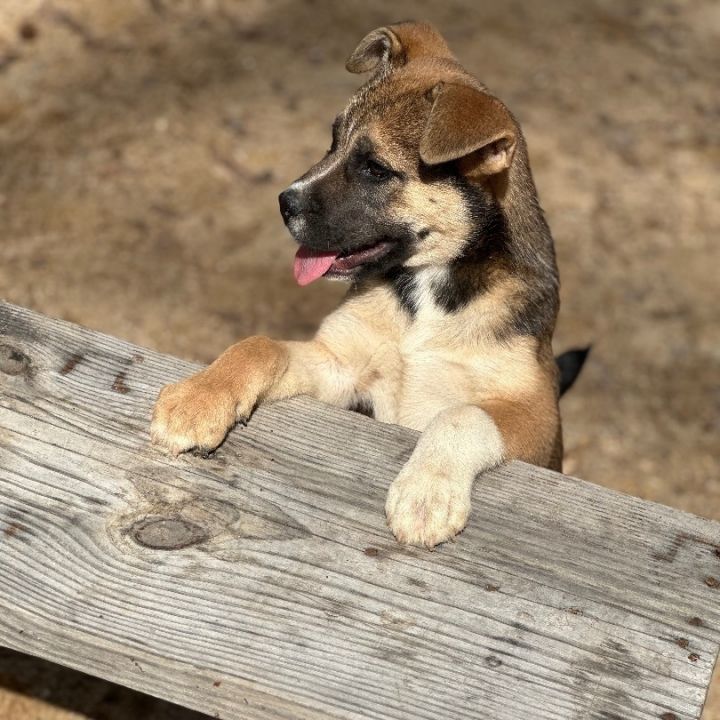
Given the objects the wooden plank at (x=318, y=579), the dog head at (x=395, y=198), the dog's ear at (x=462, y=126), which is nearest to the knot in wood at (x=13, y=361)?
the wooden plank at (x=318, y=579)

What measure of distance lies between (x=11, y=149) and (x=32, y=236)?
90 cm

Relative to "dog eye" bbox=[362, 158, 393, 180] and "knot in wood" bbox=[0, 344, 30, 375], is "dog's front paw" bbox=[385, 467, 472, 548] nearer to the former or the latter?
"knot in wood" bbox=[0, 344, 30, 375]

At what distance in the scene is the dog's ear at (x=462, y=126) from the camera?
3.71 m

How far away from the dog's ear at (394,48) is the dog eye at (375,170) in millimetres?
622

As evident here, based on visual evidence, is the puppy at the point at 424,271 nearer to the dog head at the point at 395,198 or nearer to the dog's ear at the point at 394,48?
the dog head at the point at 395,198

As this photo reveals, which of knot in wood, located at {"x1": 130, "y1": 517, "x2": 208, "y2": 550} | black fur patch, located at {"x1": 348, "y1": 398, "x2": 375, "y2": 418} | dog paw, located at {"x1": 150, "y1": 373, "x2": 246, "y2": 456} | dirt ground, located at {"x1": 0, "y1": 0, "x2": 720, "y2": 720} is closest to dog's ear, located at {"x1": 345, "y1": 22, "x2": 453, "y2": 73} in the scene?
black fur patch, located at {"x1": 348, "y1": 398, "x2": 375, "y2": 418}

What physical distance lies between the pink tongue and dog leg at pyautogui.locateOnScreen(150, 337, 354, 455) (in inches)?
10.2

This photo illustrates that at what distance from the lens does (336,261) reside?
13.9 ft

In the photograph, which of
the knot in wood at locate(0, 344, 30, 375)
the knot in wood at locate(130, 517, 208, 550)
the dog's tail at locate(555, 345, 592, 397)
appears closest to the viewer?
the knot in wood at locate(130, 517, 208, 550)

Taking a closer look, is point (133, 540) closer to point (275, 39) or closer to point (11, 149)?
point (11, 149)

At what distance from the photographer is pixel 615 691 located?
2740mm

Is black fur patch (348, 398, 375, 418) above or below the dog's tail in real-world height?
above

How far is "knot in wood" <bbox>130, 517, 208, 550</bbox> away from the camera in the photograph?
117 inches

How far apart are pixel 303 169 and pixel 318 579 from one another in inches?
197
